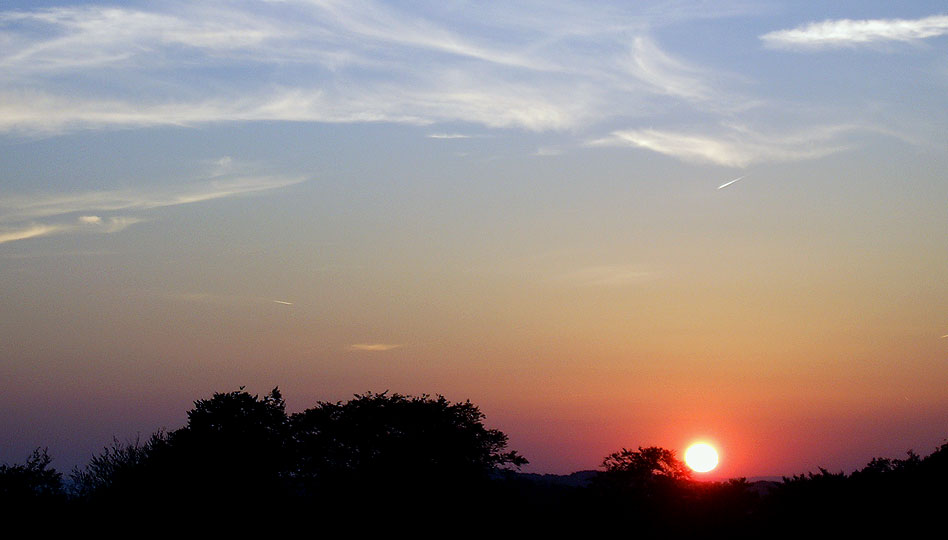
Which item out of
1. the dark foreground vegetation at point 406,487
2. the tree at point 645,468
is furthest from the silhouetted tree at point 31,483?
the tree at point 645,468

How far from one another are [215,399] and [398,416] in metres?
18.4

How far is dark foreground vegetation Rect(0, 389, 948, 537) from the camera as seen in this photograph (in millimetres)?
56375

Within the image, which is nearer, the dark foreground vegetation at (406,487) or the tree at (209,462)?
the dark foreground vegetation at (406,487)

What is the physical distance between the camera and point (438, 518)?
6378cm

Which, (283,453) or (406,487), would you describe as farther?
(283,453)

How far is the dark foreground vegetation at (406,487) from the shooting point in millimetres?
56375

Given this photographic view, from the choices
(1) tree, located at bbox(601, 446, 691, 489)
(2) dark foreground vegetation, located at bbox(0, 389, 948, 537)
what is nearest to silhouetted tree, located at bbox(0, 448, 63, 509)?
(2) dark foreground vegetation, located at bbox(0, 389, 948, 537)

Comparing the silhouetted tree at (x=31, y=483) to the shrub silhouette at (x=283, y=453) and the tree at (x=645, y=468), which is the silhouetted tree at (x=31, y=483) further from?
the tree at (x=645, y=468)

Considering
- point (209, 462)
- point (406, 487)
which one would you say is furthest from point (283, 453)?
point (406, 487)

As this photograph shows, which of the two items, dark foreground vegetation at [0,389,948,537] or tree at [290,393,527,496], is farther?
tree at [290,393,527,496]

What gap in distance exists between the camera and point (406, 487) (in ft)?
229

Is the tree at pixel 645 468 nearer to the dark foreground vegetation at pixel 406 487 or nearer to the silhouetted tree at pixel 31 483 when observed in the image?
the dark foreground vegetation at pixel 406 487

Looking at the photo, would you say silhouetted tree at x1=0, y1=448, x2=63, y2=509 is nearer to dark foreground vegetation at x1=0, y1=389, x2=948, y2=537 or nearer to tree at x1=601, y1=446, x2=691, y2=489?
dark foreground vegetation at x1=0, y1=389, x2=948, y2=537

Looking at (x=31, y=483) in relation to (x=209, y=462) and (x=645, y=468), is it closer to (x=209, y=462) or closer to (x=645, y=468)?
(x=209, y=462)
